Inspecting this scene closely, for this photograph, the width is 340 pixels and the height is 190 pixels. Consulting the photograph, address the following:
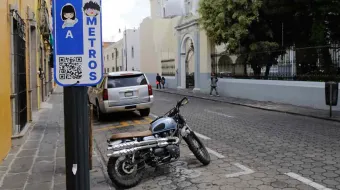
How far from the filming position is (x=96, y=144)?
842cm

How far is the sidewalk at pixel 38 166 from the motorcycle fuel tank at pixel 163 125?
115 cm

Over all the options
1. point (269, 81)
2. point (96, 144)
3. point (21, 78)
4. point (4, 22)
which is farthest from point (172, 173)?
point (269, 81)

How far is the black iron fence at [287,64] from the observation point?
13.9 metres

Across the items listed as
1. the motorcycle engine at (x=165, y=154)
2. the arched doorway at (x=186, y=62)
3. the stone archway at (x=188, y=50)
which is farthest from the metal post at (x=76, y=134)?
the arched doorway at (x=186, y=62)

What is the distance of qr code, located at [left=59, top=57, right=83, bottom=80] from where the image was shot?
2.81m

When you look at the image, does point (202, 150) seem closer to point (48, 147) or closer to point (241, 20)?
point (48, 147)

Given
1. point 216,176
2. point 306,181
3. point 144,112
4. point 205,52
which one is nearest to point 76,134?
point 216,176

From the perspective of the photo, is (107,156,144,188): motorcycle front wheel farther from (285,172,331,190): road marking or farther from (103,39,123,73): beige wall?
(103,39,123,73): beige wall

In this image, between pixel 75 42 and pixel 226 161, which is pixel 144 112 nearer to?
pixel 226 161

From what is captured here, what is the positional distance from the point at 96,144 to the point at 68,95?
5.81 meters

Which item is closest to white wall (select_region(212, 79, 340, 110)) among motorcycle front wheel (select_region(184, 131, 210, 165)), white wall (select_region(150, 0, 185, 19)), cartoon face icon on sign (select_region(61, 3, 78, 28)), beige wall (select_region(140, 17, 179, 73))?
motorcycle front wheel (select_region(184, 131, 210, 165))

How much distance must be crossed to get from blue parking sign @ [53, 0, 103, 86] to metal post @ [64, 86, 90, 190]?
10cm

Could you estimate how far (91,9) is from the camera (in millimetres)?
2855

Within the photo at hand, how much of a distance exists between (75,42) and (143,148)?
2906 mm
